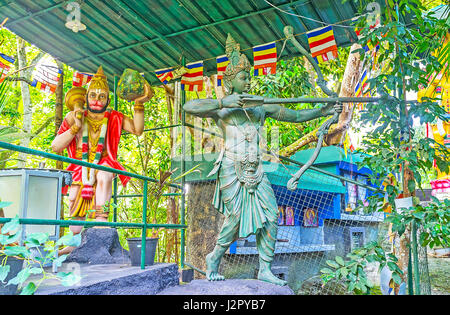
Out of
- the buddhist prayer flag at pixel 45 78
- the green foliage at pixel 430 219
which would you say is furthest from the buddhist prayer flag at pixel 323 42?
the buddhist prayer flag at pixel 45 78

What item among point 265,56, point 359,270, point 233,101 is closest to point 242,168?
point 233,101

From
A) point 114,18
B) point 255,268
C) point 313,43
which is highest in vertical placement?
point 114,18

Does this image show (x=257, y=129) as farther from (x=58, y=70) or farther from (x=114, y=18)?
(x=58, y=70)

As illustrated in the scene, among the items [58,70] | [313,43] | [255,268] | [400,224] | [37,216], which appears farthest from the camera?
[58,70]

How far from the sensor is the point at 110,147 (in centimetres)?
522

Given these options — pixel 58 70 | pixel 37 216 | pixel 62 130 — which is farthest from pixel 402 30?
pixel 58 70

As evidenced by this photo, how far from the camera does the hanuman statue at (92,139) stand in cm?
498

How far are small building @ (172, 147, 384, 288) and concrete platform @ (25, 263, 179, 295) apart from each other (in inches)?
55.0

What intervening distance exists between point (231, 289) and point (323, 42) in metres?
3.06

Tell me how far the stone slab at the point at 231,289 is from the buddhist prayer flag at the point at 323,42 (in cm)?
282

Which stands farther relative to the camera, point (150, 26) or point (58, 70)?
point (58, 70)

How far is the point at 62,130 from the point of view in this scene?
525cm
